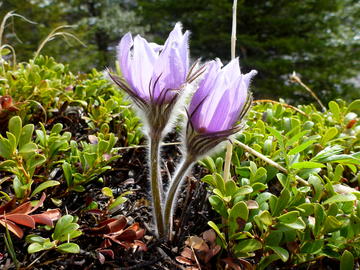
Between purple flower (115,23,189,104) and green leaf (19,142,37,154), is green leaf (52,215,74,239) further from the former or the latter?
purple flower (115,23,189,104)

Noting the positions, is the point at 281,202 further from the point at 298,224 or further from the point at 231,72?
the point at 231,72

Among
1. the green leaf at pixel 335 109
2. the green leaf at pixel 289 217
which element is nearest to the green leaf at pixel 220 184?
the green leaf at pixel 289 217

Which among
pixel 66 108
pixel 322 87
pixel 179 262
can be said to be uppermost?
pixel 66 108

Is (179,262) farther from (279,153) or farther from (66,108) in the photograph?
(66,108)

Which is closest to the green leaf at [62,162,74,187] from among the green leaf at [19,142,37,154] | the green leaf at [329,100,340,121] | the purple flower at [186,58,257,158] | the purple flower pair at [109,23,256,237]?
the green leaf at [19,142,37,154]

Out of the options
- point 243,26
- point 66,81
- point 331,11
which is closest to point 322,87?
point 331,11

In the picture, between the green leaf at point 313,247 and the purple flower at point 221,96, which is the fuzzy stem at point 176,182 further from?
the green leaf at point 313,247

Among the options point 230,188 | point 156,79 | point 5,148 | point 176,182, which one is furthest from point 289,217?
point 5,148
